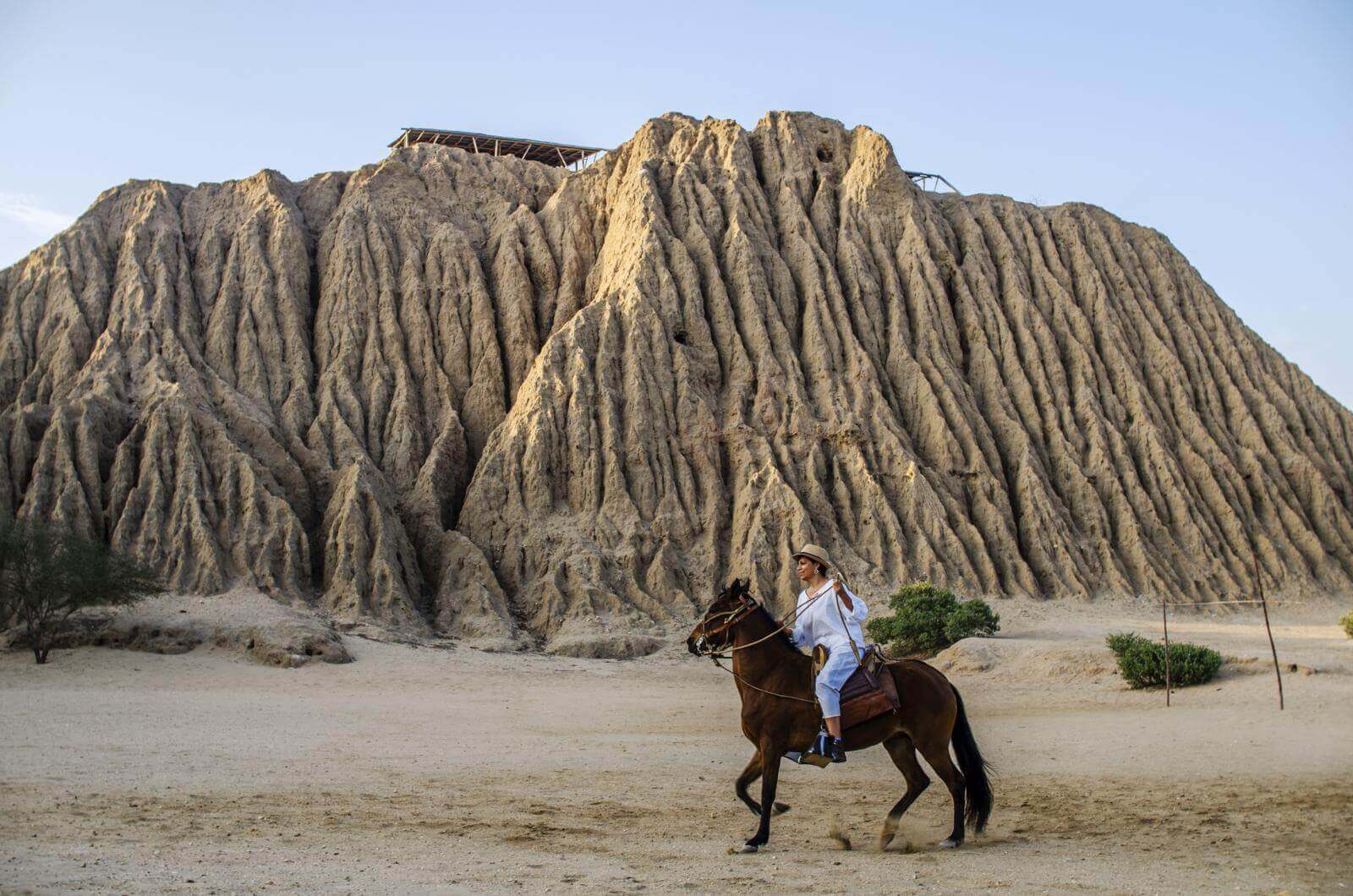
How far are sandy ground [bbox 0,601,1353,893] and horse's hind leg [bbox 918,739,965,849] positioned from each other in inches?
16.1

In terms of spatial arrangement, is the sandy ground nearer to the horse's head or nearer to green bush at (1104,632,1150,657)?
green bush at (1104,632,1150,657)

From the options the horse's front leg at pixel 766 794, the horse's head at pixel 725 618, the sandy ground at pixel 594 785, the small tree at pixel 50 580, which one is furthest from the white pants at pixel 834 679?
the small tree at pixel 50 580

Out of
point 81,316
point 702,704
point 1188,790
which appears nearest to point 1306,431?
point 702,704

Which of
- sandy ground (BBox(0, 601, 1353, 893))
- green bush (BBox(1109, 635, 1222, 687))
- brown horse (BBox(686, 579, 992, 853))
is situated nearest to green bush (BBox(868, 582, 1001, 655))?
sandy ground (BBox(0, 601, 1353, 893))

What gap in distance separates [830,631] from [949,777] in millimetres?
1775

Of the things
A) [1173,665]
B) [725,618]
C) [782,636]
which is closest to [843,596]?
[782,636]

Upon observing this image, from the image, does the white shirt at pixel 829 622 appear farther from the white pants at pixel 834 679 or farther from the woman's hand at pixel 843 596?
the white pants at pixel 834 679

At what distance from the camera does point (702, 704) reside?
22.7m

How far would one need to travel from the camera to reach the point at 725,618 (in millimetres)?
11016

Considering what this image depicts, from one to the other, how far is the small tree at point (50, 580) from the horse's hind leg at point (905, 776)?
2128cm

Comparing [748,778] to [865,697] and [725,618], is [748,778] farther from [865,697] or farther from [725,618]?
[725,618]

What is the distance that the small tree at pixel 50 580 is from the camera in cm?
2505

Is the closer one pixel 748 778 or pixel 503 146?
pixel 748 778

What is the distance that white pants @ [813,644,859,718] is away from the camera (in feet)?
34.7
